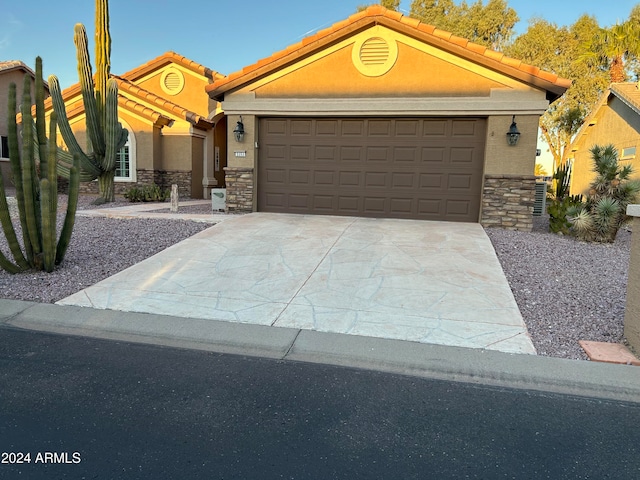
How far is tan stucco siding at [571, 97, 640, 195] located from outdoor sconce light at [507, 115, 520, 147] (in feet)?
8.78

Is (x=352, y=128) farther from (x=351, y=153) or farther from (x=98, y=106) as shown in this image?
(x=98, y=106)

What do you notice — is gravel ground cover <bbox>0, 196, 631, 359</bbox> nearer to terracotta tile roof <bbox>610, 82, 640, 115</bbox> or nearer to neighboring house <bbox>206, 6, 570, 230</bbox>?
neighboring house <bbox>206, 6, 570, 230</bbox>

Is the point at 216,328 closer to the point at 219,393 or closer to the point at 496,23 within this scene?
the point at 219,393

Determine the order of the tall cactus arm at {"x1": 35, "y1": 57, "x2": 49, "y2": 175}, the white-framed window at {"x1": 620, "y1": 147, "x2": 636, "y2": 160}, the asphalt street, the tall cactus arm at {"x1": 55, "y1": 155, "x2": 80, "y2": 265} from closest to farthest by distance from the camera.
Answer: the asphalt street → the tall cactus arm at {"x1": 35, "y1": 57, "x2": 49, "y2": 175} → the tall cactus arm at {"x1": 55, "y1": 155, "x2": 80, "y2": 265} → the white-framed window at {"x1": 620, "y1": 147, "x2": 636, "y2": 160}

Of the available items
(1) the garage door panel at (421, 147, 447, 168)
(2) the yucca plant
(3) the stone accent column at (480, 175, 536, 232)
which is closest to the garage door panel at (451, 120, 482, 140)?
(1) the garage door panel at (421, 147, 447, 168)

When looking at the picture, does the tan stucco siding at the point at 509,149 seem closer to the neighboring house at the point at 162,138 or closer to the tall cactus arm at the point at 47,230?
the tall cactus arm at the point at 47,230

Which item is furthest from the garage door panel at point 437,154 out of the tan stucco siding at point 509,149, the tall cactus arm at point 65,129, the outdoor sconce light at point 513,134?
the tall cactus arm at point 65,129

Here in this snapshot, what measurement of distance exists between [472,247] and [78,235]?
801 cm

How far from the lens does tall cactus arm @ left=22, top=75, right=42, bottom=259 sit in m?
6.25

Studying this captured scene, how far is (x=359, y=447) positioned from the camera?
3.02m

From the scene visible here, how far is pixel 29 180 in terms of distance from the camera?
259 inches

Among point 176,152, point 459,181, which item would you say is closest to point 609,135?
point 459,181

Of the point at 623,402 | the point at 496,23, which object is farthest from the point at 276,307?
the point at 496,23

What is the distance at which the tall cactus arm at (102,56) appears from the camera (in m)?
13.9
